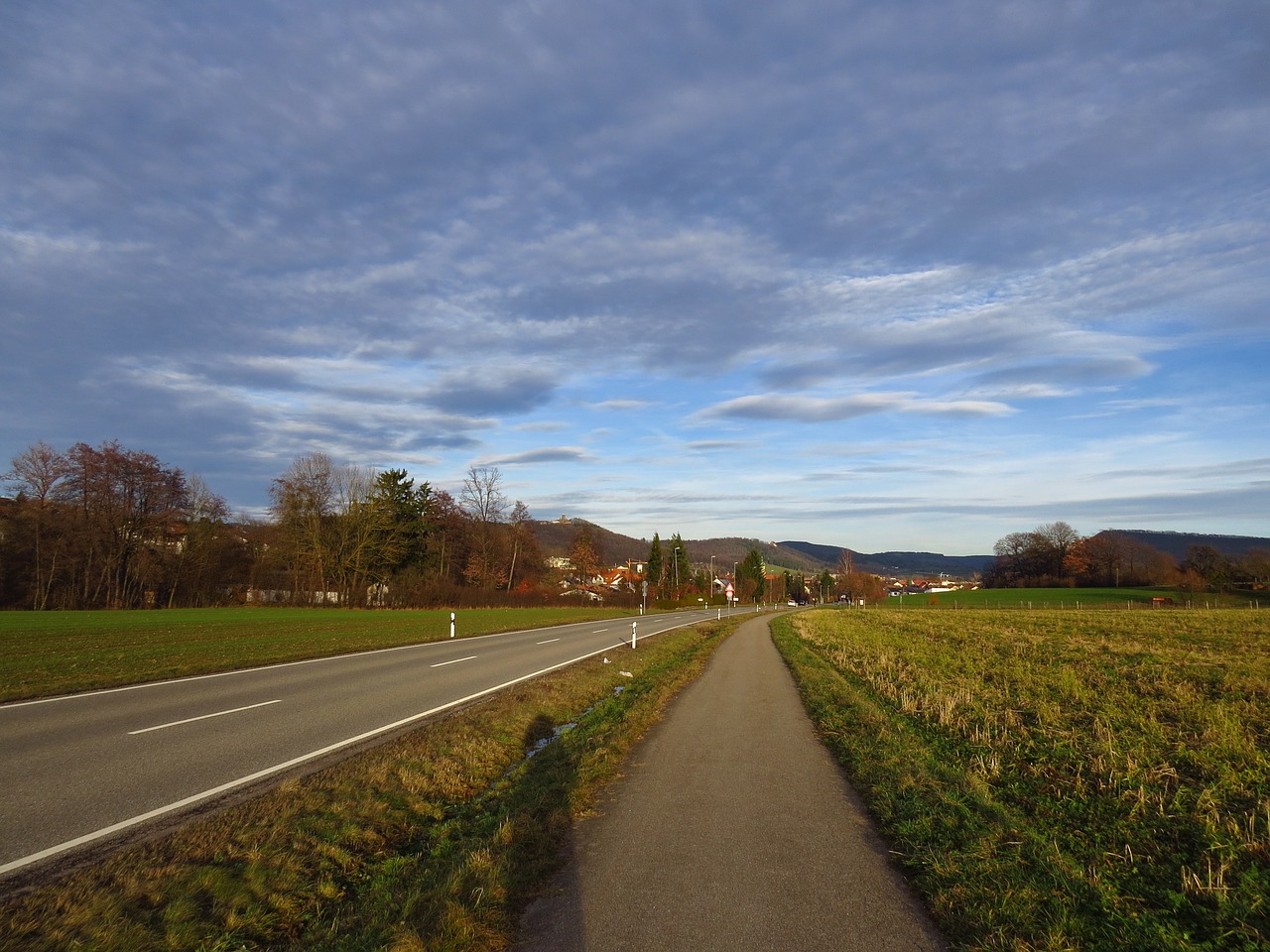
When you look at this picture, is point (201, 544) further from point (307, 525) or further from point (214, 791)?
point (214, 791)

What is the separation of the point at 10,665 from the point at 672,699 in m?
14.9

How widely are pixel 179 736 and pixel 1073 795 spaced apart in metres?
10.4

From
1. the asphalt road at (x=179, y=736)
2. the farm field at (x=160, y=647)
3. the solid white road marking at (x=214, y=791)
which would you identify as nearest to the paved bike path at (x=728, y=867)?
the solid white road marking at (x=214, y=791)

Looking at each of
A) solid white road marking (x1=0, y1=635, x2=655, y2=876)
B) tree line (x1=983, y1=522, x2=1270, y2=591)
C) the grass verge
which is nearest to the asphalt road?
solid white road marking (x1=0, y1=635, x2=655, y2=876)

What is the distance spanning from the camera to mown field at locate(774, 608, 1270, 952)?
14.9 ft

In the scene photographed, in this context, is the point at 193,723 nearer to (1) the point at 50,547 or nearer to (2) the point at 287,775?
(2) the point at 287,775

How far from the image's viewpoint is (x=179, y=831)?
611 centimetres

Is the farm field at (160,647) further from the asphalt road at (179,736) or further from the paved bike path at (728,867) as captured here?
the paved bike path at (728,867)

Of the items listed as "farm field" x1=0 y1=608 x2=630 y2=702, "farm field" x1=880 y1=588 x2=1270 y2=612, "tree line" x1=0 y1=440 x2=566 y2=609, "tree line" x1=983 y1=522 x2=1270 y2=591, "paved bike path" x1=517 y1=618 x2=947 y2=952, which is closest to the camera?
A: "paved bike path" x1=517 y1=618 x2=947 y2=952

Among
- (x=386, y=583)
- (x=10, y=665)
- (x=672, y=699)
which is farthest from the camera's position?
(x=386, y=583)

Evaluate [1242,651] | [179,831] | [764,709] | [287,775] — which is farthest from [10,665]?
[1242,651]

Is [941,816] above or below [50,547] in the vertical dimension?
below

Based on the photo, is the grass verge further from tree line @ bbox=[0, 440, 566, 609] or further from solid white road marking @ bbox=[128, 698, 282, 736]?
tree line @ bbox=[0, 440, 566, 609]

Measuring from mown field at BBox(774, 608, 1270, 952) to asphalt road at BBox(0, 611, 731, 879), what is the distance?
6.48 m
